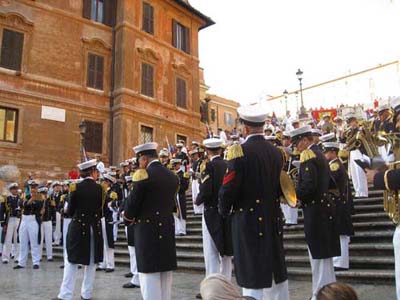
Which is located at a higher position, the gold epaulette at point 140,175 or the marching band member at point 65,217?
the gold epaulette at point 140,175

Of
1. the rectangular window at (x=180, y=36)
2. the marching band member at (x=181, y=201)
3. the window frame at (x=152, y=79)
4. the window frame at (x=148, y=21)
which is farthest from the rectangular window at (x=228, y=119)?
the marching band member at (x=181, y=201)

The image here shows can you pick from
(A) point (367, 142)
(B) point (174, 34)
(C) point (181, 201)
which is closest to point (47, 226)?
(C) point (181, 201)

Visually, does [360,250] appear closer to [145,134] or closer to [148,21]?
[145,134]

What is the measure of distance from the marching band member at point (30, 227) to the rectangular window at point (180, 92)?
18933mm

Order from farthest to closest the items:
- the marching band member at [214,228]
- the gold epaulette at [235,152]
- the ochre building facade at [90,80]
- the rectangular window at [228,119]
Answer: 1. the rectangular window at [228,119]
2. the ochre building facade at [90,80]
3. the marching band member at [214,228]
4. the gold epaulette at [235,152]

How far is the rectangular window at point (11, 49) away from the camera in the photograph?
75.6ft

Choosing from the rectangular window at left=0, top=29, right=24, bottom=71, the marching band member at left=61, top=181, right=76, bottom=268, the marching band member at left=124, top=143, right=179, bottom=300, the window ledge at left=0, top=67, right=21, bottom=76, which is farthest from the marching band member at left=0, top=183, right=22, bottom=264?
the rectangular window at left=0, top=29, right=24, bottom=71

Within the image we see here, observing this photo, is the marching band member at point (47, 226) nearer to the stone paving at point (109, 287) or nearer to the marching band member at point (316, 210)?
the stone paving at point (109, 287)

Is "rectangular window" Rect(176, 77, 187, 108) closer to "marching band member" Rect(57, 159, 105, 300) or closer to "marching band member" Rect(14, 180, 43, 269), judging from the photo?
"marching band member" Rect(14, 180, 43, 269)

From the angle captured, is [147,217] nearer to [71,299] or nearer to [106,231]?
[71,299]

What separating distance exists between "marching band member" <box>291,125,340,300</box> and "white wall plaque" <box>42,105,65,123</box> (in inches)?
812

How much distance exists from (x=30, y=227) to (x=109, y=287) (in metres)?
5.77

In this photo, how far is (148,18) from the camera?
96.8 ft

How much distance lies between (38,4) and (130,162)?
1430cm
